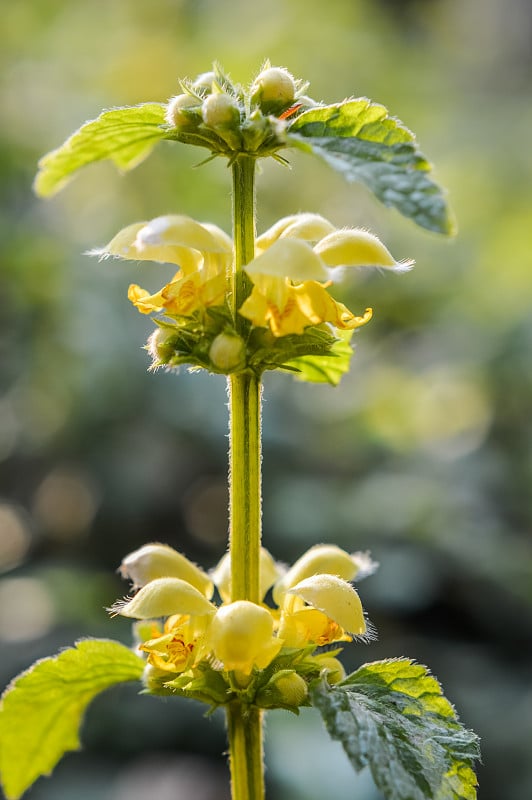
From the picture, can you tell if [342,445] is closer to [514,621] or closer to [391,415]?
[391,415]

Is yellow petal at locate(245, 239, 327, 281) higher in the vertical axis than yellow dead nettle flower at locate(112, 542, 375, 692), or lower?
higher

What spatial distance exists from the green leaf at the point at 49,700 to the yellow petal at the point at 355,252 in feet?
2.26

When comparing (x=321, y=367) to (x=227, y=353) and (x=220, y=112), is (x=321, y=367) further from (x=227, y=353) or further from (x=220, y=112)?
(x=220, y=112)

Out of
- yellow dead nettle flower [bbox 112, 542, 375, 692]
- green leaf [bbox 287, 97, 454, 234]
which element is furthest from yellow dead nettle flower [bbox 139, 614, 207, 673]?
green leaf [bbox 287, 97, 454, 234]

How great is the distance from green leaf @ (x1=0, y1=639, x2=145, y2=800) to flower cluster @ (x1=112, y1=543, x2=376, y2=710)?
130mm

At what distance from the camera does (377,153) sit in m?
1.07

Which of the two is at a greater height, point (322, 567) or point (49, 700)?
point (322, 567)

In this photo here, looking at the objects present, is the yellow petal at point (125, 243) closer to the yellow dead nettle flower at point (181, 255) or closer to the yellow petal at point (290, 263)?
the yellow dead nettle flower at point (181, 255)

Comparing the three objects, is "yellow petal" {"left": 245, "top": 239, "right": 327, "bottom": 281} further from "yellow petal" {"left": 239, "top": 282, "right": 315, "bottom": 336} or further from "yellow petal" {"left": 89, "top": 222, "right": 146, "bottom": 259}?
"yellow petal" {"left": 89, "top": 222, "right": 146, "bottom": 259}

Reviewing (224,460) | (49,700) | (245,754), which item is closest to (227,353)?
(245,754)

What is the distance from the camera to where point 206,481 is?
4258 millimetres

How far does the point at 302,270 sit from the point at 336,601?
1.48ft

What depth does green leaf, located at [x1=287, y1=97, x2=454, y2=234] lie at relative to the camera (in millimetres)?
971

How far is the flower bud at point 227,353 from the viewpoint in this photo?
1.18 m
